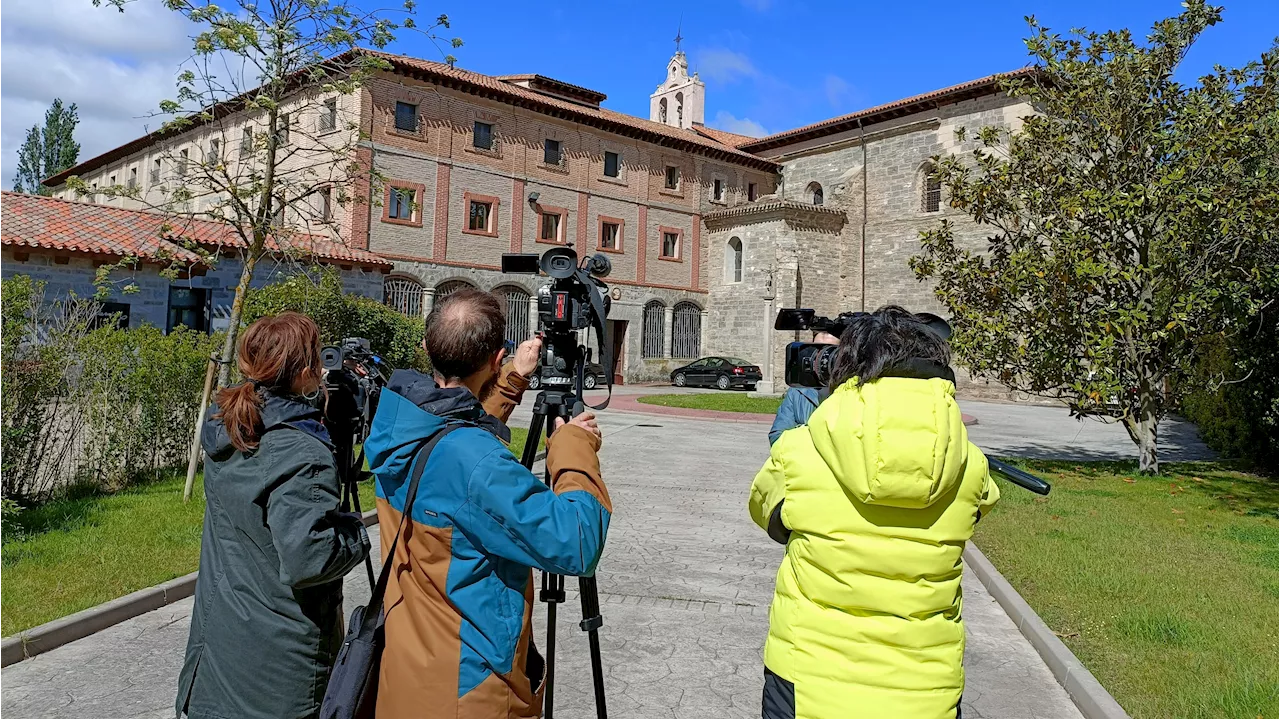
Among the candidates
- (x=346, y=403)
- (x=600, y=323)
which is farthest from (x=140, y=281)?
(x=600, y=323)

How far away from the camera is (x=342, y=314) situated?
1973 cm

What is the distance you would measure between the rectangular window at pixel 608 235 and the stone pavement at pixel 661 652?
26.3m

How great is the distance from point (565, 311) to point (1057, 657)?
149 inches

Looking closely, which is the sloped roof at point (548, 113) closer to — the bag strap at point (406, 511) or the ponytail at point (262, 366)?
the ponytail at point (262, 366)

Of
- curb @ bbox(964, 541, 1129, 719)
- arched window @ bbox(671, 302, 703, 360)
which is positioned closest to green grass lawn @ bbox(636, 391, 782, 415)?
arched window @ bbox(671, 302, 703, 360)

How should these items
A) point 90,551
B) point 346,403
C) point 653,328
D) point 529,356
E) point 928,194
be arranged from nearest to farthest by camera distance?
point 529,356
point 346,403
point 90,551
point 928,194
point 653,328

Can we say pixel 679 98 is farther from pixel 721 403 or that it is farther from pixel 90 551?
→ pixel 90 551

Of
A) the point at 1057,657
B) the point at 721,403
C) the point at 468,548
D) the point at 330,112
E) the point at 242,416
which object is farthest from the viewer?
the point at 721,403

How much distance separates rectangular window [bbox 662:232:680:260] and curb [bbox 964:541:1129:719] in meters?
29.7

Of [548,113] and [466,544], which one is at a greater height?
[548,113]

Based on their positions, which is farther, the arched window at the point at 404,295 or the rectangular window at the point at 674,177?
the rectangular window at the point at 674,177

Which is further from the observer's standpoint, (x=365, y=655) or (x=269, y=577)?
(x=269, y=577)

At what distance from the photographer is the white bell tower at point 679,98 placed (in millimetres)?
49906

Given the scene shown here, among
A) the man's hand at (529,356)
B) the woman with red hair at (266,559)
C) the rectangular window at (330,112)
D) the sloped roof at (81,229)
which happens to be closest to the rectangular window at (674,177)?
the rectangular window at (330,112)
